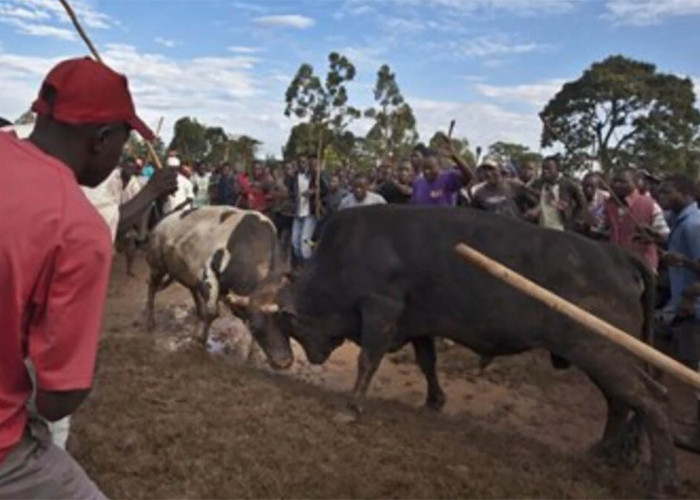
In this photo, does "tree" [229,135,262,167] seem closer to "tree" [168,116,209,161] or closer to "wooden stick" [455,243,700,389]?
"tree" [168,116,209,161]

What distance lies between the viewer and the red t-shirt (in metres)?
1.91

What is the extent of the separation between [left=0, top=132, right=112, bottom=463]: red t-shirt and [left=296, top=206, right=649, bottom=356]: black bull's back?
489cm

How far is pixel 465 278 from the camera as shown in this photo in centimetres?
679

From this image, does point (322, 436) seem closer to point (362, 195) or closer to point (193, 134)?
point (362, 195)

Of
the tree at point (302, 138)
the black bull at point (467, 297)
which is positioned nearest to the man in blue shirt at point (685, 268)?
the black bull at point (467, 297)

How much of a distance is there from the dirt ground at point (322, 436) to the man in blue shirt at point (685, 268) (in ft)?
3.09

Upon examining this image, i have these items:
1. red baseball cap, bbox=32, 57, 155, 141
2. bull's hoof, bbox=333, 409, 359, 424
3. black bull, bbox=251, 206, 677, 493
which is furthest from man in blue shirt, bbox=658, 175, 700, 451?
red baseball cap, bbox=32, 57, 155, 141

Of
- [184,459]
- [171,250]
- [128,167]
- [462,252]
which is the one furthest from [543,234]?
[128,167]

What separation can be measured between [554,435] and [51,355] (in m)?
6.41

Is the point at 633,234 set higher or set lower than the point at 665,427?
higher

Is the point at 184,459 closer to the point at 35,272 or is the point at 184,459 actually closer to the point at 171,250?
the point at 35,272

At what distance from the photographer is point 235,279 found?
9.43 m

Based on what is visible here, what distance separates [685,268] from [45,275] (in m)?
5.64

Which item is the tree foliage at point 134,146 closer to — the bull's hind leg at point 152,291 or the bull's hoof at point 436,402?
the bull's hind leg at point 152,291
